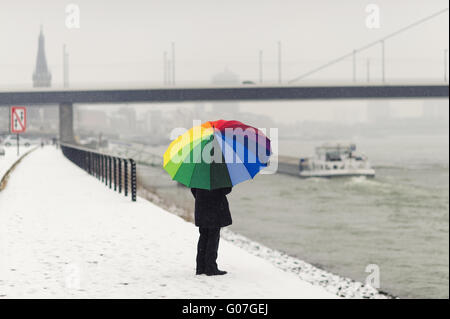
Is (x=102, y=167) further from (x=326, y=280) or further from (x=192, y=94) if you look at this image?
(x=192, y=94)

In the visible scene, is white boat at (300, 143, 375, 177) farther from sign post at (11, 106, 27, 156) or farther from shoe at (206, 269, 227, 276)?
shoe at (206, 269, 227, 276)

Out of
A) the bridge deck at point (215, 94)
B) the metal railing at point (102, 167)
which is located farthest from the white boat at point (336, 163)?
the metal railing at point (102, 167)

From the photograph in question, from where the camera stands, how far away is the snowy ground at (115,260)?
7.30 metres

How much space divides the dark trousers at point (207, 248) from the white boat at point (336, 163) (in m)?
76.1

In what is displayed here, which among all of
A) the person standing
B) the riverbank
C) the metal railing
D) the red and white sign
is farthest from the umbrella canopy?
the red and white sign

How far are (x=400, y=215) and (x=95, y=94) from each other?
170ft

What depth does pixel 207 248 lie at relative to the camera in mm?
7504

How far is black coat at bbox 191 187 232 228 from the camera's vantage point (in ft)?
22.9

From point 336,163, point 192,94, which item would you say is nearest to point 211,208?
point 192,94

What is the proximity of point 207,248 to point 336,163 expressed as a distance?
3373 inches

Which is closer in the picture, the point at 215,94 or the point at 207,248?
the point at 207,248

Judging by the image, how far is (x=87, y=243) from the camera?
422 inches

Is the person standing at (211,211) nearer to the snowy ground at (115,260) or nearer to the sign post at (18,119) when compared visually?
the snowy ground at (115,260)
